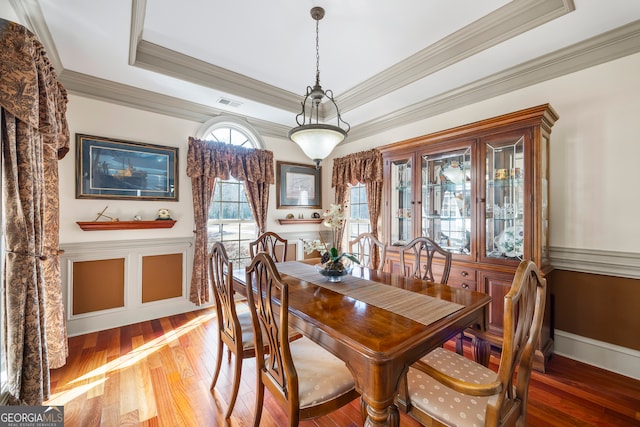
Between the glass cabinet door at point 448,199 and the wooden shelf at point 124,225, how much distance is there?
3042 mm

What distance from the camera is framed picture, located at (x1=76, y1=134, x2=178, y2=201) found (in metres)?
2.87

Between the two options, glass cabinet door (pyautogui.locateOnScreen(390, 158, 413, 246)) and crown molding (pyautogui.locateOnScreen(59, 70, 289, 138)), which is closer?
crown molding (pyautogui.locateOnScreen(59, 70, 289, 138))

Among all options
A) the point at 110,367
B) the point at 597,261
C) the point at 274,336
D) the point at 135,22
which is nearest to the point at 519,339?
the point at 274,336

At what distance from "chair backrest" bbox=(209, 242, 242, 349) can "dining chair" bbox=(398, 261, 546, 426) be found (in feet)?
3.38

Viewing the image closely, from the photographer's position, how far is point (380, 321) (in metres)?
1.34

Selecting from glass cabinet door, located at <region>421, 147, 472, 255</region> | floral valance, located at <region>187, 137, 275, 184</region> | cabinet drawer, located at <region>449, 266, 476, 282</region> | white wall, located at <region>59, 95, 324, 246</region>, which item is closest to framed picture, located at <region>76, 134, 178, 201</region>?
white wall, located at <region>59, 95, 324, 246</region>

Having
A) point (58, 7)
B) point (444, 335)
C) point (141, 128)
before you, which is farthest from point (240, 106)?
point (444, 335)

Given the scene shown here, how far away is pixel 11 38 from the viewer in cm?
148

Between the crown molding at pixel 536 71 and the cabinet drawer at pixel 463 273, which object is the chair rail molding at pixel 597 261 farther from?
the crown molding at pixel 536 71

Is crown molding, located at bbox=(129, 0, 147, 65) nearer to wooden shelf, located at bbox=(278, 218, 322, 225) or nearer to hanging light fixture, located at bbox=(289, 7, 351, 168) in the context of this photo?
hanging light fixture, located at bbox=(289, 7, 351, 168)

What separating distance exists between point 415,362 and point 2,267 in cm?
236

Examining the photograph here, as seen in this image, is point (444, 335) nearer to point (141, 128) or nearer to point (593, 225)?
point (593, 225)

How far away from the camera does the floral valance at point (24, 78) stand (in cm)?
145

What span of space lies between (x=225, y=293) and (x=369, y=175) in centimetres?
273
